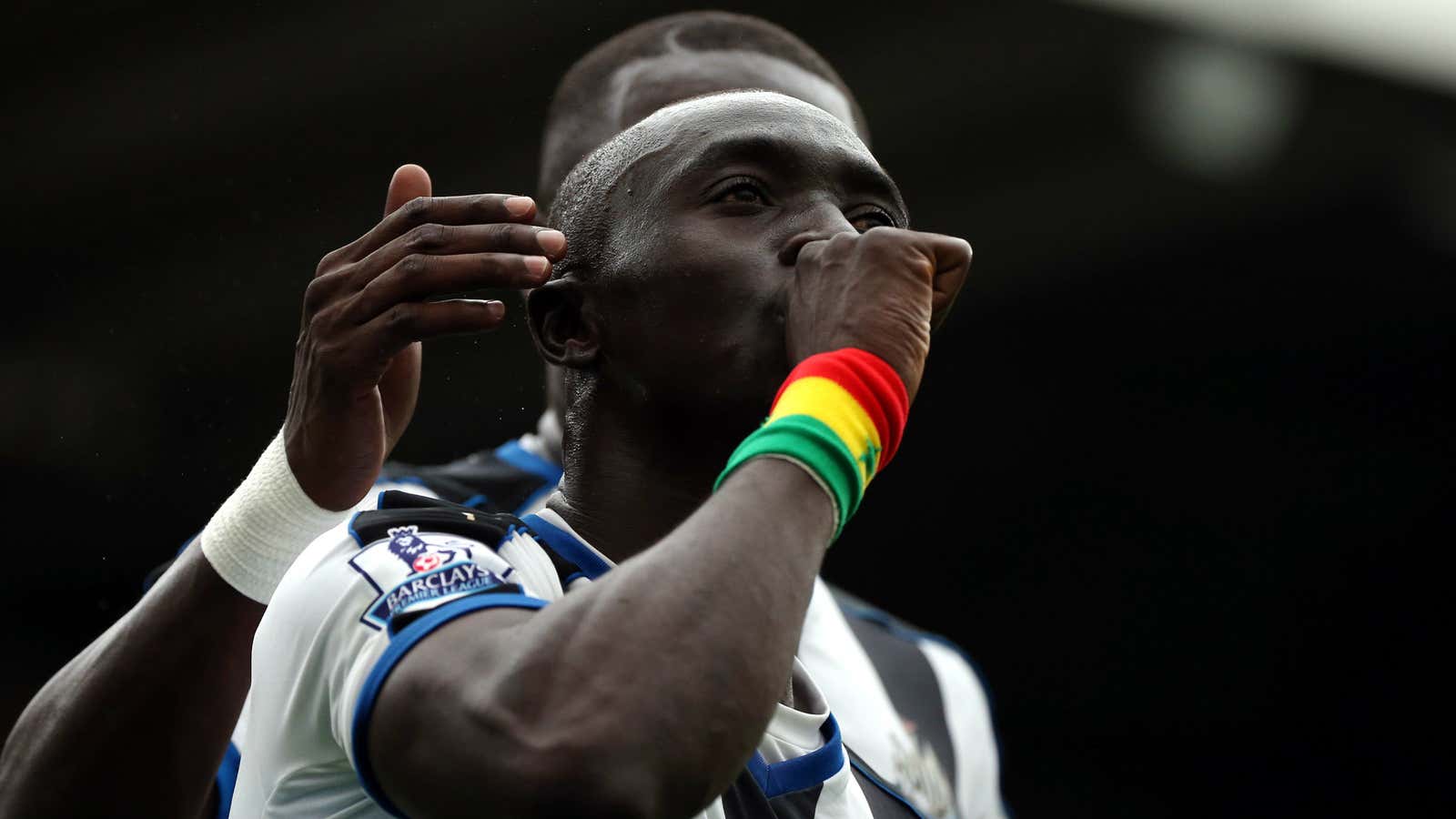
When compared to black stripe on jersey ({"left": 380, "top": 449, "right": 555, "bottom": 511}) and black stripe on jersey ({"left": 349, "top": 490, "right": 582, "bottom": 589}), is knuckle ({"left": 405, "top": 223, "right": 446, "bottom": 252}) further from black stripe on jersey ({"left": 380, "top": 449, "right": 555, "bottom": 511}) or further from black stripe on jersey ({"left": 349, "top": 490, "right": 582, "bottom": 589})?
black stripe on jersey ({"left": 380, "top": 449, "right": 555, "bottom": 511})

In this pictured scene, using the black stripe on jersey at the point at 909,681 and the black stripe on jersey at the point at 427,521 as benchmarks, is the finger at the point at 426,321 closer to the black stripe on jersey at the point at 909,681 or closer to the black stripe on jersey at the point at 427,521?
the black stripe on jersey at the point at 427,521

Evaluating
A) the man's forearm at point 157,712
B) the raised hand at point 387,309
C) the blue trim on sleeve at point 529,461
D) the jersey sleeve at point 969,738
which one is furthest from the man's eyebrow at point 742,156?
the jersey sleeve at point 969,738

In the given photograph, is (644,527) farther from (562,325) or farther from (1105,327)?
(1105,327)

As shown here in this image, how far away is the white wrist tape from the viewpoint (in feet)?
8.23

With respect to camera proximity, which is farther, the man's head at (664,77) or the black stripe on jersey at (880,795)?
the man's head at (664,77)

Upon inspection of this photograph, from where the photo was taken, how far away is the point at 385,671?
164 cm

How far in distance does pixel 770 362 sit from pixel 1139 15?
5.35 meters

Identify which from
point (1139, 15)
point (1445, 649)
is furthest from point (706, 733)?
point (1445, 649)

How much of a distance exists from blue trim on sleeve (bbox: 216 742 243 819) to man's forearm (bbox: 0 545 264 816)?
0.57ft

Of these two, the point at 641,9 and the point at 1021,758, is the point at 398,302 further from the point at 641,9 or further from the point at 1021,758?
the point at 1021,758

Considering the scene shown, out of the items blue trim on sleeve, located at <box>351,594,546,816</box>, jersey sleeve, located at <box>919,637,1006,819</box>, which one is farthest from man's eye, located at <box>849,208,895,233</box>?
jersey sleeve, located at <box>919,637,1006,819</box>

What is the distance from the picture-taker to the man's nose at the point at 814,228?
2072 millimetres

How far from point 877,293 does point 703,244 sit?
32 cm

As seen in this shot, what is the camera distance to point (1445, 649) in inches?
320
